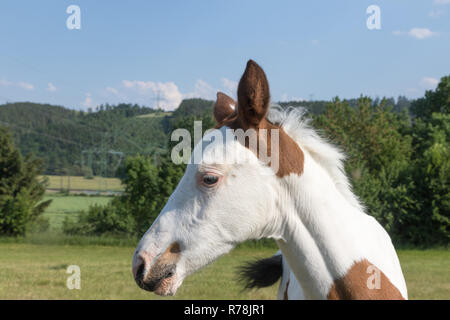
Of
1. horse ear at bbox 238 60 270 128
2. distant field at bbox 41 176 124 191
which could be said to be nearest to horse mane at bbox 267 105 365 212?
horse ear at bbox 238 60 270 128

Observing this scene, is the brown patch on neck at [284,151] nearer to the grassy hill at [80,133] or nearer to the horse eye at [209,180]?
the horse eye at [209,180]

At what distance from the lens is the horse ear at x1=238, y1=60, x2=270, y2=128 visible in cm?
179

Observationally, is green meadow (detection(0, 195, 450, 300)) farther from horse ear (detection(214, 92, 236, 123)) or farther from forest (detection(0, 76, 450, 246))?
horse ear (detection(214, 92, 236, 123))

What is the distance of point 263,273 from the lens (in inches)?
160

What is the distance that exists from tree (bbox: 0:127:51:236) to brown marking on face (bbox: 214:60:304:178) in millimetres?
21785

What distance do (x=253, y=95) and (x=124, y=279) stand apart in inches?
363

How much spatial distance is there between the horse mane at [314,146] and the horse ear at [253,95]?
0.23 meters

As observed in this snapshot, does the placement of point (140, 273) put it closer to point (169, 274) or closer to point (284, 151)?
point (169, 274)

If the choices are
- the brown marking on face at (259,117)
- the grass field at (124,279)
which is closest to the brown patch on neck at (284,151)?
the brown marking on face at (259,117)

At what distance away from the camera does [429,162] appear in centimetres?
1681

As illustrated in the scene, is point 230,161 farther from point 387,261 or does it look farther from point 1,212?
point 1,212

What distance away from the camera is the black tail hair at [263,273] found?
4027 millimetres

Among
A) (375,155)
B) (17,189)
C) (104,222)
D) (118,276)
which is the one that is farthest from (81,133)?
(118,276)

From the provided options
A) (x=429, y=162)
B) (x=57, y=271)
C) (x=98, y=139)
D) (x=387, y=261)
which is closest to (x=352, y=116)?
(x=429, y=162)
